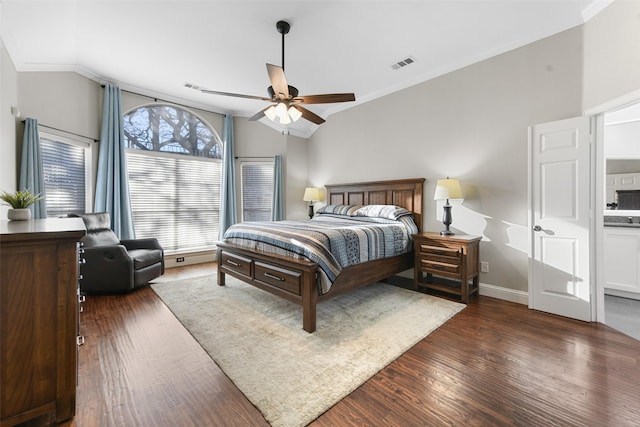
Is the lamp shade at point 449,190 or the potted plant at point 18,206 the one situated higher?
the lamp shade at point 449,190

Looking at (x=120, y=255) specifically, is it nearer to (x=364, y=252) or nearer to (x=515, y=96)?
(x=364, y=252)

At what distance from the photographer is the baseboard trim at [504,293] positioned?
3.04m

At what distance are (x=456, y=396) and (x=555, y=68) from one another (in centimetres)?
344

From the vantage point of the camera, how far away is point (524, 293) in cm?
303

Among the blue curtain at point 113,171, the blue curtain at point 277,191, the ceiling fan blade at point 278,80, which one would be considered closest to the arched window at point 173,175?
the blue curtain at point 113,171

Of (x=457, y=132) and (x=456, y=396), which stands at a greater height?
(x=457, y=132)

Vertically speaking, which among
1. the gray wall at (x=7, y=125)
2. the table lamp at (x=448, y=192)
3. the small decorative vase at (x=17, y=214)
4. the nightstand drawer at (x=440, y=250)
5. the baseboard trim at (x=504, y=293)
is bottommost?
the baseboard trim at (x=504, y=293)

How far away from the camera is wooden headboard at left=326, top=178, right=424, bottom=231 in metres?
3.95

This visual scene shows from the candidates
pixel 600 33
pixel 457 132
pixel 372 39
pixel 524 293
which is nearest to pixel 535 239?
pixel 524 293

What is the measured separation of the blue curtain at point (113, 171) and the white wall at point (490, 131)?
4312mm

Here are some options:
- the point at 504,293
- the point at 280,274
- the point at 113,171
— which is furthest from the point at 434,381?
the point at 113,171

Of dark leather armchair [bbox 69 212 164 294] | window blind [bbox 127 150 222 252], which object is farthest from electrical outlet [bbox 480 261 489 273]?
window blind [bbox 127 150 222 252]

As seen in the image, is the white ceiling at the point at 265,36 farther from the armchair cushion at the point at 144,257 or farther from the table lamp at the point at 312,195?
the armchair cushion at the point at 144,257

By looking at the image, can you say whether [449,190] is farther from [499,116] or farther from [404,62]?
[404,62]
